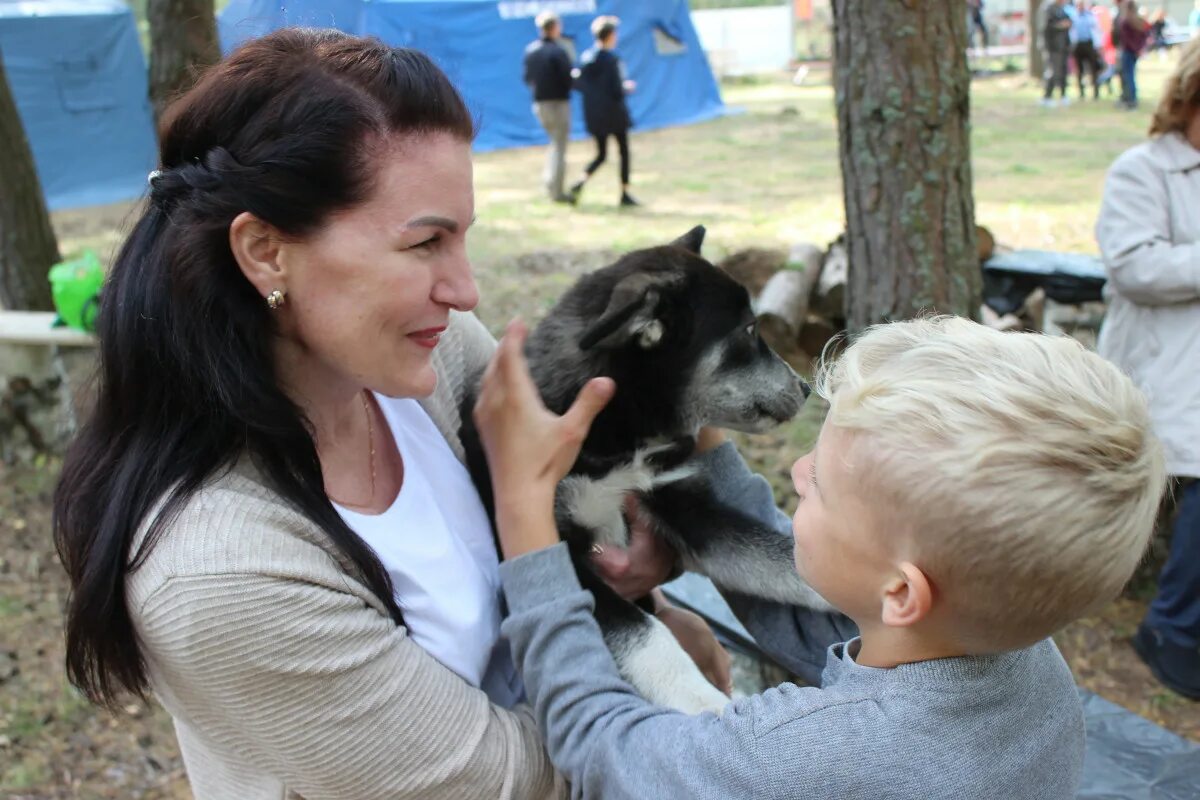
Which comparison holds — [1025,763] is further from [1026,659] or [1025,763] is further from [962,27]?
[962,27]

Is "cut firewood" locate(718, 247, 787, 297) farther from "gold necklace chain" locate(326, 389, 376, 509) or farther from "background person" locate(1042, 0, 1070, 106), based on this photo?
"background person" locate(1042, 0, 1070, 106)

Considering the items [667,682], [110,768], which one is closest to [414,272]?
[667,682]

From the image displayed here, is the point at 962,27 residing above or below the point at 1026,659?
above

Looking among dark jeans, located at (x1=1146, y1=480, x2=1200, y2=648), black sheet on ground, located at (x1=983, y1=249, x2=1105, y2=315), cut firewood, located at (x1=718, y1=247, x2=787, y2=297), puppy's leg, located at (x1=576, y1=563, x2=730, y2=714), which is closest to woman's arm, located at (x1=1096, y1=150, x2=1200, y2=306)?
dark jeans, located at (x1=1146, y1=480, x2=1200, y2=648)

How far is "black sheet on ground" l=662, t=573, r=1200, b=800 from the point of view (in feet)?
9.36

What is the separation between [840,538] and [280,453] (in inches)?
37.1

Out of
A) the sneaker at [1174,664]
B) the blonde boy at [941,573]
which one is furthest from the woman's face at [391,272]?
the sneaker at [1174,664]

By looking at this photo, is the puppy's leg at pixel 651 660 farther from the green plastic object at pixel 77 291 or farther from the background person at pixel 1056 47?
the background person at pixel 1056 47

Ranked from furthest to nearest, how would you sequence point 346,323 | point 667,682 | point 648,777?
point 667,682
point 346,323
point 648,777

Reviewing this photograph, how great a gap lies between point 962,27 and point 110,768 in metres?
4.66

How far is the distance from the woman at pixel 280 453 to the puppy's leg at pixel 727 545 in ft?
2.56

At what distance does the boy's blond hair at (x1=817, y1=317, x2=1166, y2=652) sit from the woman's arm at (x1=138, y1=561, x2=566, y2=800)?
2.62ft

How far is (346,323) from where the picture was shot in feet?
5.49

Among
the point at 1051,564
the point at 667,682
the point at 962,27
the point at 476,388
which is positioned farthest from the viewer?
the point at 962,27
